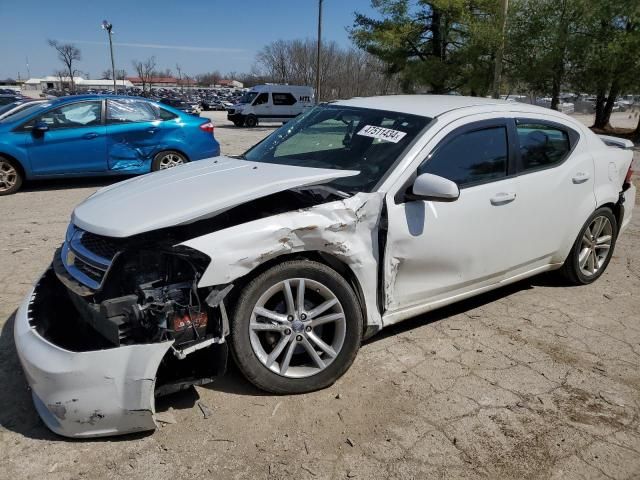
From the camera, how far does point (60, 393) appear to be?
2.37 m

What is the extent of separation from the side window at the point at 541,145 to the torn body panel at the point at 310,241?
1.49 m

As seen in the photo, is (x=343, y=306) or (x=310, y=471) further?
(x=343, y=306)

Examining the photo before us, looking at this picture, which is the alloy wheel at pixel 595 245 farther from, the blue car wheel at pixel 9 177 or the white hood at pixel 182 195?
the blue car wheel at pixel 9 177

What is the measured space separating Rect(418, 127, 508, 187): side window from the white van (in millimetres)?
24188

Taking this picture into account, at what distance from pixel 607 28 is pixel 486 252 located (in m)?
22.0

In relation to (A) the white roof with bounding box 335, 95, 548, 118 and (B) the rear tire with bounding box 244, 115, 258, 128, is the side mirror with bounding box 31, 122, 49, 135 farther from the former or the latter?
(B) the rear tire with bounding box 244, 115, 258, 128

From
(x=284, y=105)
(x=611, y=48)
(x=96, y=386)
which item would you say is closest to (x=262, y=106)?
(x=284, y=105)

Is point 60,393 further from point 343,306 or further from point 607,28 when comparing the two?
point 607,28

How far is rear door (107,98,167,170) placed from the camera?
840 centimetres

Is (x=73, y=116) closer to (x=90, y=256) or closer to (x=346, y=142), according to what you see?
(x=346, y=142)

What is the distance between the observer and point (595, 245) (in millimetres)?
4590

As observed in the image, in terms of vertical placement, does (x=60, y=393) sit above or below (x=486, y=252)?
below

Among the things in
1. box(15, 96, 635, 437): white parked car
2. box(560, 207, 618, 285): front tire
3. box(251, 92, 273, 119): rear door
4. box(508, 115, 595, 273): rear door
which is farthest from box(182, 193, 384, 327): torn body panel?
box(251, 92, 273, 119): rear door

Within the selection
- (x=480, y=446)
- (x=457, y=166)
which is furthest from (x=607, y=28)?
(x=480, y=446)
